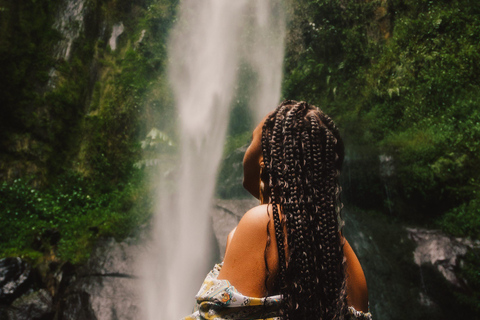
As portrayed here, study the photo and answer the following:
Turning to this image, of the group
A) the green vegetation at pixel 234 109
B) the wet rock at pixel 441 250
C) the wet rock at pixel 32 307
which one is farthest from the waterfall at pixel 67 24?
the wet rock at pixel 441 250

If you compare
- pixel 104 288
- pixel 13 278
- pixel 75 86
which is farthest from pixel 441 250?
pixel 75 86

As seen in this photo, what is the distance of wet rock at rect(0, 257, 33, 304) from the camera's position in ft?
18.8

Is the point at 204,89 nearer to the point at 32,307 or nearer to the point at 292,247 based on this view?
the point at 32,307

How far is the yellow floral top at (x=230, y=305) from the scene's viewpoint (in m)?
1.32

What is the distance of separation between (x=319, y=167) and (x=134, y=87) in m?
9.99

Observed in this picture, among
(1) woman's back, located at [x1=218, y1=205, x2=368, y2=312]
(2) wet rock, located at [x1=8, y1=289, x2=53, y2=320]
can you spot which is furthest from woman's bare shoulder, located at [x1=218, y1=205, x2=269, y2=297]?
(2) wet rock, located at [x1=8, y1=289, x2=53, y2=320]

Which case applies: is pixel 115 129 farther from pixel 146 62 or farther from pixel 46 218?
pixel 46 218

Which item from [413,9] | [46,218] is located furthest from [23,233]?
[413,9]

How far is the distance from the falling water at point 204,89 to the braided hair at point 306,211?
5525 mm

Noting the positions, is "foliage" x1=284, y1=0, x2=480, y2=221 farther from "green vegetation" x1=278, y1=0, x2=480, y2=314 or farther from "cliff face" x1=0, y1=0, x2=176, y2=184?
"cliff face" x1=0, y1=0, x2=176, y2=184

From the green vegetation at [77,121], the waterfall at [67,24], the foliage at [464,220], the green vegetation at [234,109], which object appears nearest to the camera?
the foliage at [464,220]

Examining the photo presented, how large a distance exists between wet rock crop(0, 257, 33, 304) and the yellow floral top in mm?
5890

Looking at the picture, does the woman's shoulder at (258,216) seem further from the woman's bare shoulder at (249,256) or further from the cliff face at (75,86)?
the cliff face at (75,86)

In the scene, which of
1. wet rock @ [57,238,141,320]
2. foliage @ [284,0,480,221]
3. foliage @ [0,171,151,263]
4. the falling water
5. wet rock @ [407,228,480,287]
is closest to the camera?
wet rock @ [407,228,480,287]
